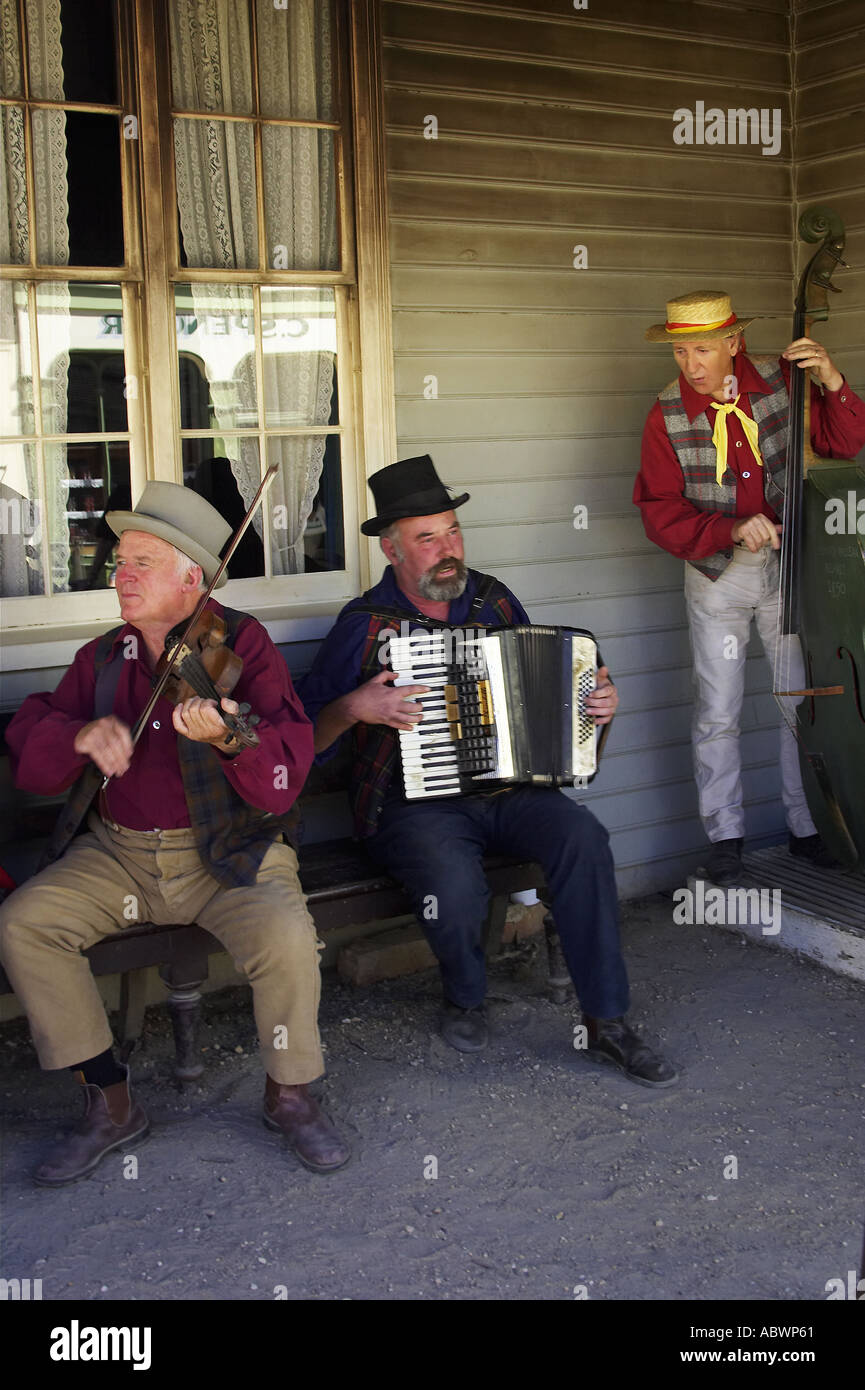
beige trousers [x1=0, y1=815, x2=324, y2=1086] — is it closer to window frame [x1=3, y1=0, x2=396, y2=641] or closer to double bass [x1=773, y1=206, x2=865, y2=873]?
window frame [x1=3, y1=0, x2=396, y2=641]

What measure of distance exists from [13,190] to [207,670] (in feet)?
4.62

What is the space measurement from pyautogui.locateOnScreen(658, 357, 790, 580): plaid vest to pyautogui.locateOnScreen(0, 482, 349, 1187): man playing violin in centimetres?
157

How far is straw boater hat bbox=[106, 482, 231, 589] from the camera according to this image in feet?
9.93

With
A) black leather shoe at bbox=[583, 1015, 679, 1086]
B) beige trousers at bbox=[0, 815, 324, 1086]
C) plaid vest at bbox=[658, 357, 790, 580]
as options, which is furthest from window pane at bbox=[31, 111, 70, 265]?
black leather shoe at bbox=[583, 1015, 679, 1086]

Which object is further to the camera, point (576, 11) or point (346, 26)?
point (576, 11)

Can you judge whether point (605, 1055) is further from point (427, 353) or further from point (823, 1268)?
point (427, 353)

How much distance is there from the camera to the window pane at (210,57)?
3.55 metres

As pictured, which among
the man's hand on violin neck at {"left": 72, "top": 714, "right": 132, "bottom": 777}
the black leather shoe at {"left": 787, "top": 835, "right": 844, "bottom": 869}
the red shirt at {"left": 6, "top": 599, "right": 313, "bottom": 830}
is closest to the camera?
the man's hand on violin neck at {"left": 72, "top": 714, "right": 132, "bottom": 777}

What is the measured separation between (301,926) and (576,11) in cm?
291

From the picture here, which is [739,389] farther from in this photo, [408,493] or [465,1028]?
[465,1028]

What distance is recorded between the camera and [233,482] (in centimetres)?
376

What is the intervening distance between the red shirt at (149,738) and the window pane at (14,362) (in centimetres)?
70

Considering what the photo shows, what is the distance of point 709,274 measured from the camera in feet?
14.8

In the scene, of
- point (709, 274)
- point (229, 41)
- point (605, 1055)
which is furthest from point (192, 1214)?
point (709, 274)
